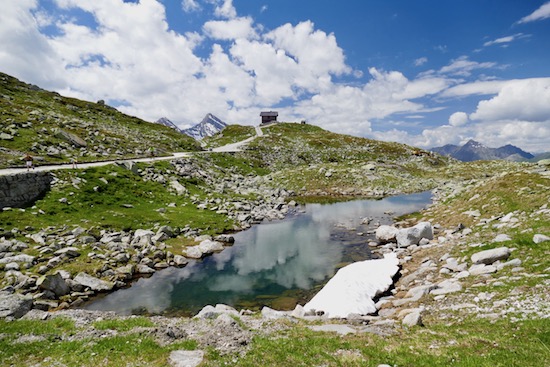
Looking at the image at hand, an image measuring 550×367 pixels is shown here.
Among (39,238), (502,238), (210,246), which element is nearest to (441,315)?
(502,238)

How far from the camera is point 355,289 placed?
25.2m

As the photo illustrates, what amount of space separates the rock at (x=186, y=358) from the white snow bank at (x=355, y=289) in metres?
10.1

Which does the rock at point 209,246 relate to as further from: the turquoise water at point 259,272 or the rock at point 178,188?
the rock at point 178,188

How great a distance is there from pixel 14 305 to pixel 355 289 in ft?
80.1

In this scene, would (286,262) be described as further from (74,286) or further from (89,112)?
(89,112)

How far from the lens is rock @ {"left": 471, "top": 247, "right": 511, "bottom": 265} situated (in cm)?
2250

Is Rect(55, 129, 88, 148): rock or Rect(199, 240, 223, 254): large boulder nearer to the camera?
Rect(199, 240, 223, 254): large boulder

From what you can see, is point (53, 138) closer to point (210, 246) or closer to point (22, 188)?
point (22, 188)

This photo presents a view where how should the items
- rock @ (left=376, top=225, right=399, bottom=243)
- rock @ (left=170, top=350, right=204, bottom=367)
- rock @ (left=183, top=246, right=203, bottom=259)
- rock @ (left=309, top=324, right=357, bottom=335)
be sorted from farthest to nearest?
rock @ (left=376, top=225, right=399, bottom=243)
rock @ (left=183, top=246, right=203, bottom=259)
rock @ (left=309, top=324, right=357, bottom=335)
rock @ (left=170, top=350, right=204, bottom=367)

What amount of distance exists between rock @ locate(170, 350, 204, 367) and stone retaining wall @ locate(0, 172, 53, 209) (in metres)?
38.8

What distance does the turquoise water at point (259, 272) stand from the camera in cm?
2783

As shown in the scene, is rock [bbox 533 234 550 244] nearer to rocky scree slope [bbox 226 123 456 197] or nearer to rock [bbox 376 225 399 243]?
rock [bbox 376 225 399 243]

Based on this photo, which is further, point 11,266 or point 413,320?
point 11,266

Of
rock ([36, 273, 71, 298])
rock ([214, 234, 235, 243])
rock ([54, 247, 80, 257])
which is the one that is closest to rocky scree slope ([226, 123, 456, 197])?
rock ([214, 234, 235, 243])
